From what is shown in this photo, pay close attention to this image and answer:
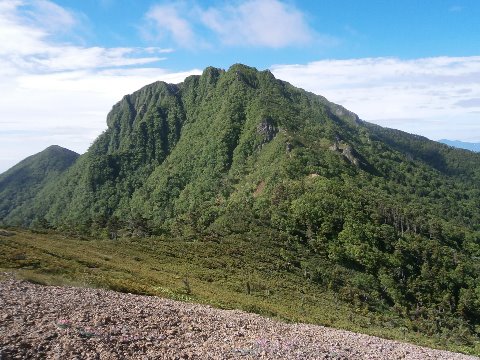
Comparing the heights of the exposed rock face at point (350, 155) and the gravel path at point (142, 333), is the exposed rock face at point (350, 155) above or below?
above

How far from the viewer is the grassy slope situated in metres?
36.1

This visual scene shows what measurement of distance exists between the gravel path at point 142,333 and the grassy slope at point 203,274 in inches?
246

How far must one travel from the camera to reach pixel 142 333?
65.7 feet

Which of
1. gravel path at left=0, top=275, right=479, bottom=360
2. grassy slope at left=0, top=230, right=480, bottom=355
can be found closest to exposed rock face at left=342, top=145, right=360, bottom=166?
grassy slope at left=0, top=230, right=480, bottom=355

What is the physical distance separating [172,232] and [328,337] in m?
90.9

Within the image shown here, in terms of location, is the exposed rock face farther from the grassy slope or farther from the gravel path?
the gravel path

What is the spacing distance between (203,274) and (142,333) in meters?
44.5

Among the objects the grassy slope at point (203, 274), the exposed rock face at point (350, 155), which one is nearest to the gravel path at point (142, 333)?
the grassy slope at point (203, 274)

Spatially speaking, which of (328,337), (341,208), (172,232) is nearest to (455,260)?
(341,208)

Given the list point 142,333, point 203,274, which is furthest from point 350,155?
point 142,333

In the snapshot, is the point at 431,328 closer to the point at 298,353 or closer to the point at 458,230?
the point at 298,353

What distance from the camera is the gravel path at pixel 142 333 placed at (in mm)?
17125

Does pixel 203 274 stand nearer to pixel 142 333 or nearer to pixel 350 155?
pixel 142 333

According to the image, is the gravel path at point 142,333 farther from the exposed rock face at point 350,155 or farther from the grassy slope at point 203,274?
the exposed rock face at point 350,155
